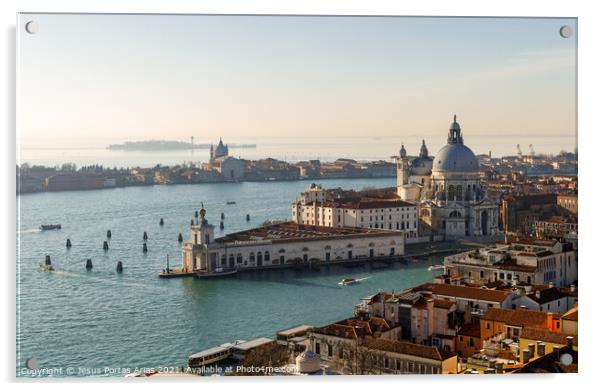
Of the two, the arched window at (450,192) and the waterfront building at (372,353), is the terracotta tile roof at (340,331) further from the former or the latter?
the arched window at (450,192)

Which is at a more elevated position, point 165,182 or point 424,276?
point 165,182

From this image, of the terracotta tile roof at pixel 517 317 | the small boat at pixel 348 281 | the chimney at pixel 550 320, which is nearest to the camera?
the chimney at pixel 550 320

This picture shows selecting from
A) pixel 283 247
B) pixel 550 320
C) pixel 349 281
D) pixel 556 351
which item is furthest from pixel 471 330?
pixel 283 247

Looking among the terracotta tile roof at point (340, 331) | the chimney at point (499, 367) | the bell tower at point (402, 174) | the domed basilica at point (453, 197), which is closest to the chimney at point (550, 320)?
the chimney at point (499, 367)

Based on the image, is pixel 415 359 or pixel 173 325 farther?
pixel 173 325

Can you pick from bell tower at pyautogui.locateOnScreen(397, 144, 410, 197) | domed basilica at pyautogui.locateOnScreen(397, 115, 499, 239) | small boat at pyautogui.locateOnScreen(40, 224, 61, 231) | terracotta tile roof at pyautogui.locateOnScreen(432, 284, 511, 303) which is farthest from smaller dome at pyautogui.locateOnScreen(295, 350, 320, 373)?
bell tower at pyautogui.locateOnScreen(397, 144, 410, 197)

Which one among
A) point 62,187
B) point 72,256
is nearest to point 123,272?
point 72,256
